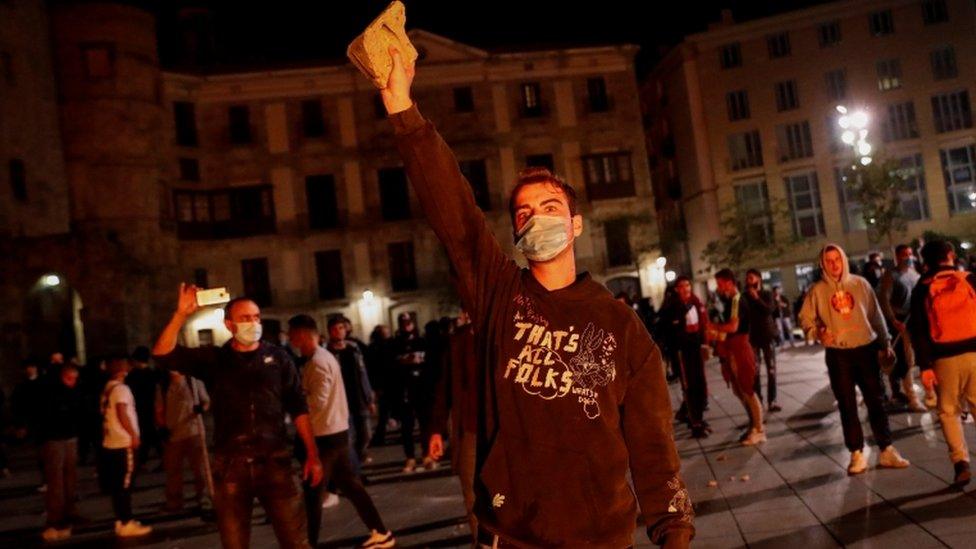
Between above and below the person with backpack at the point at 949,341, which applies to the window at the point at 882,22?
above

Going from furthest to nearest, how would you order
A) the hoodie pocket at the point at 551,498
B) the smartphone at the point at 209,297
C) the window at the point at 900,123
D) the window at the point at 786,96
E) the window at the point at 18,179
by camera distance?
the window at the point at 786,96
the window at the point at 900,123
the window at the point at 18,179
the smartphone at the point at 209,297
the hoodie pocket at the point at 551,498

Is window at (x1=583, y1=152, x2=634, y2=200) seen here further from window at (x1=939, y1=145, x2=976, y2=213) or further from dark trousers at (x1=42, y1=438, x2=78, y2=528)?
dark trousers at (x1=42, y1=438, x2=78, y2=528)

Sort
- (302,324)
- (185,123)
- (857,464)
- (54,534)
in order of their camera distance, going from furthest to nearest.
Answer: (185,123)
(54,534)
(302,324)
(857,464)

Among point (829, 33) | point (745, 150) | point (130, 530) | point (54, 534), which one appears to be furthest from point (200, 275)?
point (829, 33)

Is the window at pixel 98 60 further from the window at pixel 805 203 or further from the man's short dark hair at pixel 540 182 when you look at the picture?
the man's short dark hair at pixel 540 182

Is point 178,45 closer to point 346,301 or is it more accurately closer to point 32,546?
point 346,301

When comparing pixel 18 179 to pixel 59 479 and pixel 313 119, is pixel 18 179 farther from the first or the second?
pixel 59 479

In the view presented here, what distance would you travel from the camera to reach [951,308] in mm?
6371

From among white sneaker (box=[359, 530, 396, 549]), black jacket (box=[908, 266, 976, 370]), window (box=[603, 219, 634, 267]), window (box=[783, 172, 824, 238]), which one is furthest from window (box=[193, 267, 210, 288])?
black jacket (box=[908, 266, 976, 370])

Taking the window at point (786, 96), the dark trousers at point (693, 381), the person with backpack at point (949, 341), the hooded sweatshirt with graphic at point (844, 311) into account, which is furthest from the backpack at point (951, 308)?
the window at point (786, 96)

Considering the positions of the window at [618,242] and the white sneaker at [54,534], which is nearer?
the white sneaker at [54,534]

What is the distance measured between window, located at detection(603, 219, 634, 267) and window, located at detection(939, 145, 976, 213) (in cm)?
1713

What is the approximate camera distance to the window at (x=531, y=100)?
40.4m

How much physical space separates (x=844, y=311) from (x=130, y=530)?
7363 mm
